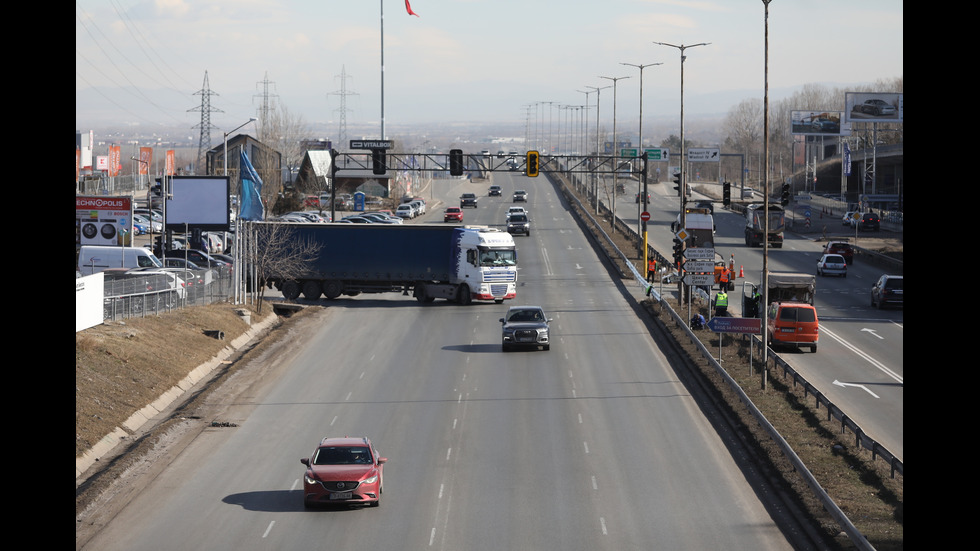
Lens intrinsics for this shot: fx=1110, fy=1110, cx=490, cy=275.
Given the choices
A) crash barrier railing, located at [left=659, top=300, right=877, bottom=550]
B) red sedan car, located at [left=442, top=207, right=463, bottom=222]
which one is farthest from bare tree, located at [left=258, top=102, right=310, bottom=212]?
crash barrier railing, located at [left=659, top=300, right=877, bottom=550]

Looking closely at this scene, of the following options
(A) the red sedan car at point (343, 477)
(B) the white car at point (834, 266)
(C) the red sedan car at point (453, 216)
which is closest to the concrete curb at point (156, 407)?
(A) the red sedan car at point (343, 477)

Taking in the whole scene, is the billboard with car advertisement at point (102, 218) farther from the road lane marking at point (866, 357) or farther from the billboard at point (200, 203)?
the road lane marking at point (866, 357)

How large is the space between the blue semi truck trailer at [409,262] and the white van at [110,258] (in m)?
6.15

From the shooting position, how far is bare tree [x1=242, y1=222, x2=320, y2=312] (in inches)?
2073

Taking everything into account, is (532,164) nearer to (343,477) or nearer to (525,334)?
(525,334)

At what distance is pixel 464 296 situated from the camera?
54219mm

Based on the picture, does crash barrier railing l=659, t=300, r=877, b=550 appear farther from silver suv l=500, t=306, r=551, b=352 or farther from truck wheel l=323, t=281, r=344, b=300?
truck wheel l=323, t=281, r=344, b=300

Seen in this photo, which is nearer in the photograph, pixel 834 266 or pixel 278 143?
pixel 834 266

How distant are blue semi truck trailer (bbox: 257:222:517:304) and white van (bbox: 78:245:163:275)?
615cm

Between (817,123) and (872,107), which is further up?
(872,107)

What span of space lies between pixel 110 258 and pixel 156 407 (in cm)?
2177

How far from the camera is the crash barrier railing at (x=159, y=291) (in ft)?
131

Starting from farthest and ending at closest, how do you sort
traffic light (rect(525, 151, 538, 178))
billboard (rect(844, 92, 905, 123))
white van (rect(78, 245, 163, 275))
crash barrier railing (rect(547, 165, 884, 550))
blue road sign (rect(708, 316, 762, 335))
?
1. billboard (rect(844, 92, 905, 123))
2. traffic light (rect(525, 151, 538, 178))
3. white van (rect(78, 245, 163, 275))
4. blue road sign (rect(708, 316, 762, 335))
5. crash barrier railing (rect(547, 165, 884, 550))

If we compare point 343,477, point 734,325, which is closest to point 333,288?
point 734,325
